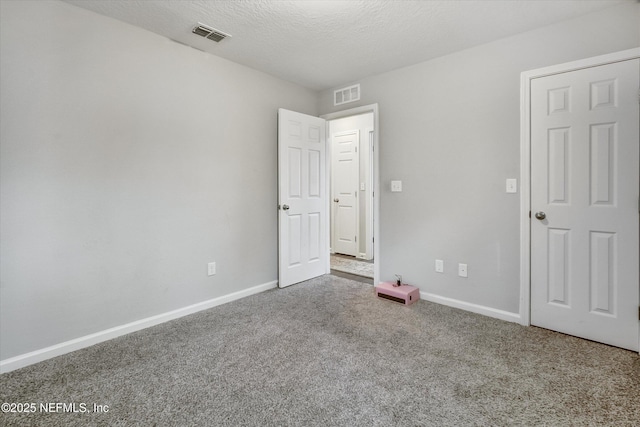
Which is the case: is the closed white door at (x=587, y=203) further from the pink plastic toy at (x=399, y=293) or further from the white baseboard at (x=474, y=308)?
the pink plastic toy at (x=399, y=293)

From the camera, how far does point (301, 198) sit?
362 cm

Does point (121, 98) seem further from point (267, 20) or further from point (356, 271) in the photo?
point (356, 271)

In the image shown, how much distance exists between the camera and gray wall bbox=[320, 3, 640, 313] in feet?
7.62

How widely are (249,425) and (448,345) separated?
1.45m

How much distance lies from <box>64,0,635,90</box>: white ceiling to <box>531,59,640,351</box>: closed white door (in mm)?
561

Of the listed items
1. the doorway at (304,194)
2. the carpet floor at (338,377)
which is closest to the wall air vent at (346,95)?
the doorway at (304,194)

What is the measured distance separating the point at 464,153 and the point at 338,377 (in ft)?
7.12

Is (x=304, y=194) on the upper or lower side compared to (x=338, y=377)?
upper

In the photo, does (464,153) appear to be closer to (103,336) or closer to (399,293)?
(399,293)

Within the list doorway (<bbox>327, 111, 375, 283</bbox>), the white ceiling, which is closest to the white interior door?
the white ceiling

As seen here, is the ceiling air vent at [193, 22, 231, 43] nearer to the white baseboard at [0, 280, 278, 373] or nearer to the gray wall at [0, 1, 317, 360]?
the gray wall at [0, 1, 317, 360]

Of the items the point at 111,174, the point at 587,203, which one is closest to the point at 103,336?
the point at 111,174

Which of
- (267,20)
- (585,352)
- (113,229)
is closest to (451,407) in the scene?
(585,352)

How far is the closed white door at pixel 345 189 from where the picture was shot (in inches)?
195
